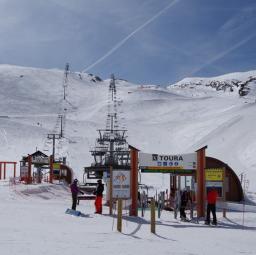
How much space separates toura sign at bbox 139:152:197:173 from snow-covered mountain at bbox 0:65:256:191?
1110 inches

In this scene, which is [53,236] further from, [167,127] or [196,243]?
[167,127]

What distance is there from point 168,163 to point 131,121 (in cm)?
8095

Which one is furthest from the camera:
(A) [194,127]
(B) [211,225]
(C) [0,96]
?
(C) [0,96]

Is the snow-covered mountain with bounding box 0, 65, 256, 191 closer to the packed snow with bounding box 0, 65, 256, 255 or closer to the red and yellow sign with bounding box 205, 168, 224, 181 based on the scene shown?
the packed snow with bounding box 0, 65, 256, 255

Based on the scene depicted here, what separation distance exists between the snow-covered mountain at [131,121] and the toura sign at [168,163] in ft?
92.5

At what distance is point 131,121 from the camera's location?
102812 mm

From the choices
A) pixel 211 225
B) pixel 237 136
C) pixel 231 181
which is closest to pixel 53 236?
pixel 211 225

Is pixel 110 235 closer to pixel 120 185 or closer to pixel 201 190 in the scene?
pixel 120 185

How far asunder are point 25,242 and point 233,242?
6028mm

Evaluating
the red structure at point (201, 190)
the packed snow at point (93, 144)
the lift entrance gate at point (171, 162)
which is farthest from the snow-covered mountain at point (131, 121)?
the red structure at point (201, 190)

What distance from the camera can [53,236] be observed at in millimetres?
13047

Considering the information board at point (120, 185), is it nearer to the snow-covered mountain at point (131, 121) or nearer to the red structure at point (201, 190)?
the red structure at point (201, 190)

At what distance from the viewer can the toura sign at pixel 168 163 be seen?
2178 cm

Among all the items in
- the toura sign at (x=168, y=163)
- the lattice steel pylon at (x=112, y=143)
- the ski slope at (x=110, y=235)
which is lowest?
the ski slope at (x=110, y=235)
